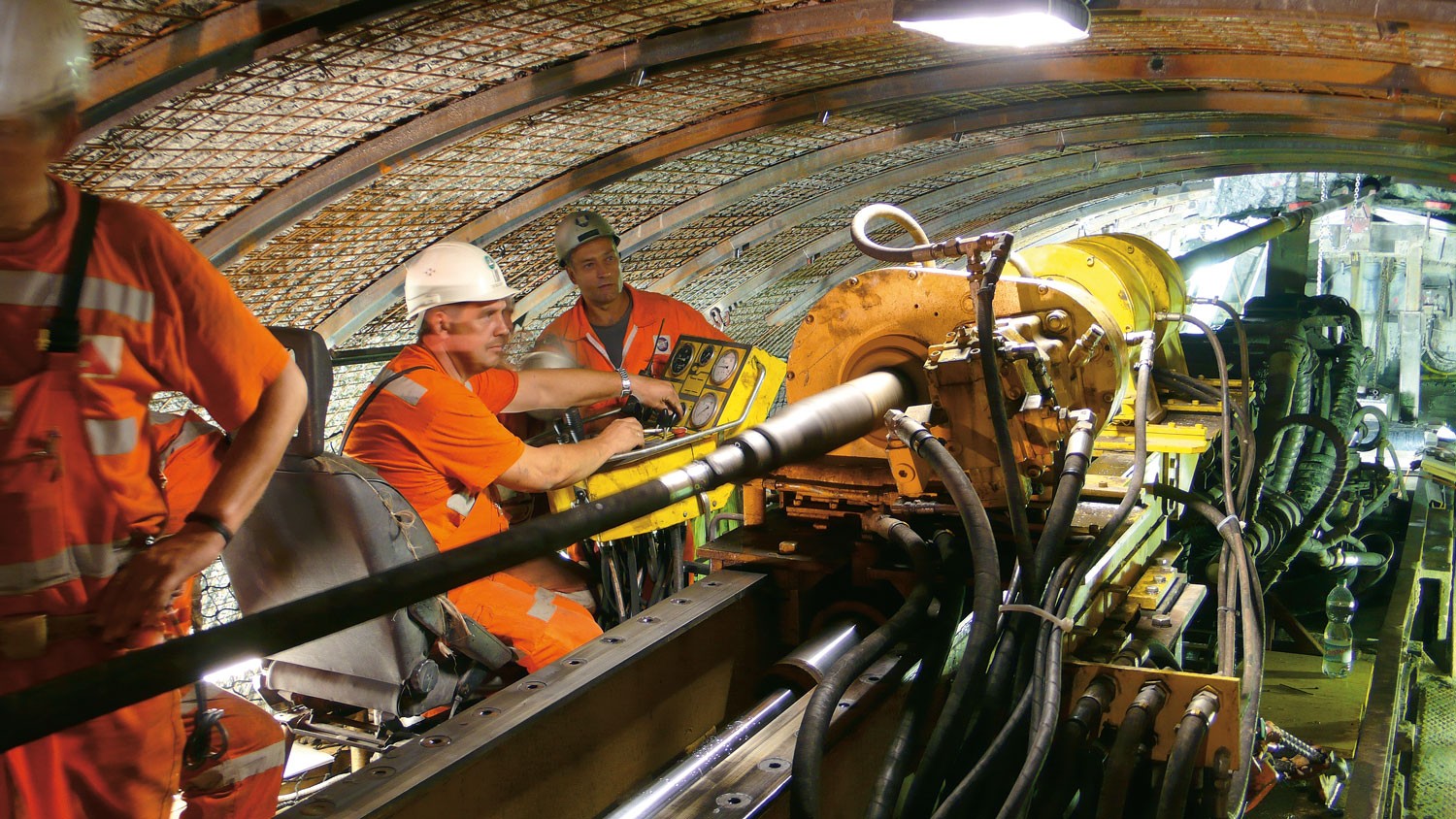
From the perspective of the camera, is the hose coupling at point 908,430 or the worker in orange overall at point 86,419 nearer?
the worker in orange overall at point 86,419

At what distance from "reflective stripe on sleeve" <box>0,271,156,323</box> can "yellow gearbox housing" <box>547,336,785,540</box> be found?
2245mm

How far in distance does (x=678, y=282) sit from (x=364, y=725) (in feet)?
15.5

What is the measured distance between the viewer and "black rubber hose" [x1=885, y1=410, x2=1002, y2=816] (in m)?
2.03

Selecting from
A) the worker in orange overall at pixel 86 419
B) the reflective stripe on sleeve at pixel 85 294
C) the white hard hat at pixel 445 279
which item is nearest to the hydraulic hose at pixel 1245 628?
the worker in orange overall at pixel 86 419

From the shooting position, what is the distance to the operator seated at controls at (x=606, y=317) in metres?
5.10

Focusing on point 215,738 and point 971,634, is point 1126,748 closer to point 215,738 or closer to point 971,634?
point 971,634

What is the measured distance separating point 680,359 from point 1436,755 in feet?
12.2

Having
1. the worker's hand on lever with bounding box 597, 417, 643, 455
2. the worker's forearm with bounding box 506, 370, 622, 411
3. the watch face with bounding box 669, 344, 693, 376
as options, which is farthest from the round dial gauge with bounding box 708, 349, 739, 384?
the worker's hand on lever with bounding box 597, 417, 643, 455

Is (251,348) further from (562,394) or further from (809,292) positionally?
(809,292)

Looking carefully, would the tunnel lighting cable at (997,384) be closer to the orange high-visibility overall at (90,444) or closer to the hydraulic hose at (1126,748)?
the hydraulic hose at (1126,748)

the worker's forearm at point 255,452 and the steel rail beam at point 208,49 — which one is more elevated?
the steel rail beam at point 208,49

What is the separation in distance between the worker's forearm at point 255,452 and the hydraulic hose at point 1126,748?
1831 millimetres

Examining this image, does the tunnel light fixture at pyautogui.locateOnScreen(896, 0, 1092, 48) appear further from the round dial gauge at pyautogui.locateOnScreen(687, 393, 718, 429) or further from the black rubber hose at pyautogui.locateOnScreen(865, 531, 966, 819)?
the round dial gauge at pyautogui.locateOnScreen(687, 393, 718, 429)

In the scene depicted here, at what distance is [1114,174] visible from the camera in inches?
332
